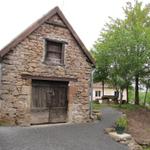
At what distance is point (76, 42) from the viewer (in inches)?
709

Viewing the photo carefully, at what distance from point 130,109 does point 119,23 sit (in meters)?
9.10

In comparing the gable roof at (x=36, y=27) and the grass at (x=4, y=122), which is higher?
the gable roof at (x=36, y=27)

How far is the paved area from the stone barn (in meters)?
1.10

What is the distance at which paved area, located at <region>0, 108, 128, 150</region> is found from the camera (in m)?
11.7

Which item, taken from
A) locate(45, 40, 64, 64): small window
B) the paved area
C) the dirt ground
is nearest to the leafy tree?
the dirt ground

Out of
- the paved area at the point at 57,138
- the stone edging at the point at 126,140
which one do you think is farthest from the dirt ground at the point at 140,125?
the paved area at the point at 57,138

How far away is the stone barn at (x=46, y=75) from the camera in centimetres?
1527

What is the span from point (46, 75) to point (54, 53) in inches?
59.9

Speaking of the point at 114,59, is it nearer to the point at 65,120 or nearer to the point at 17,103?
the point at 65,120

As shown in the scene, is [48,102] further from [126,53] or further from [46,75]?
[126,53]

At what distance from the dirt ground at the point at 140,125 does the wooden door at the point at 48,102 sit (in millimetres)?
4370

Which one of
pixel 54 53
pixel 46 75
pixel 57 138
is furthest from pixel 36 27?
pixel 57 138

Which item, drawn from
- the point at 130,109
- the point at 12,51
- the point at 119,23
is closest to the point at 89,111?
the point at 12,51

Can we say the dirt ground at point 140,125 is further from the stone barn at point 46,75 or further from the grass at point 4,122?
the grass at point 4,122
